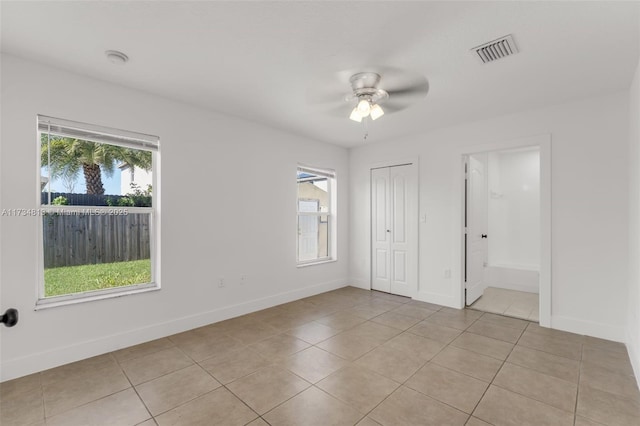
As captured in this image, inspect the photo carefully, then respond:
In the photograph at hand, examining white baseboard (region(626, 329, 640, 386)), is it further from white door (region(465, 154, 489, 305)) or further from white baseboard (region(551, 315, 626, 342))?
white door (region(465, 154, 489, 305))

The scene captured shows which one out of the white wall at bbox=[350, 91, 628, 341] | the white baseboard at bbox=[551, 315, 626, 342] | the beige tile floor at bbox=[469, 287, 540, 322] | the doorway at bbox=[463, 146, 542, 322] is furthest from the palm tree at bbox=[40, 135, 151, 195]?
the white baseboard at bbox=[551, 315, 626, 342]

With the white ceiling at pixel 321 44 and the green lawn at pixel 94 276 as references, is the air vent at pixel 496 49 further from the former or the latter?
the green lawn at pixel 94 276

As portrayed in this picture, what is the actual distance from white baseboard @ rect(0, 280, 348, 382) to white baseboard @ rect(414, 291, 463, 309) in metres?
2.09

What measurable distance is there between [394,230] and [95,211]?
13.3ft

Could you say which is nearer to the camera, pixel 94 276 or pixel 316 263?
pixel 94 276

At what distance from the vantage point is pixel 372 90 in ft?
9.05

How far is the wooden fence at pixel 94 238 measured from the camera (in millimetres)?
2668

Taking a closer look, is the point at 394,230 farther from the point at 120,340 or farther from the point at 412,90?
the point at 120,340

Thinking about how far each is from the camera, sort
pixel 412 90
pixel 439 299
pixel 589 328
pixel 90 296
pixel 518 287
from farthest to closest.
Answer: pixel 518 287 → pixel 439 299 → pixel 589 328 → pixel 412 90 → pixel 90 296

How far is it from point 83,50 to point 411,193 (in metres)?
4.21

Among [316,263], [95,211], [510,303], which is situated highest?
[95,211]

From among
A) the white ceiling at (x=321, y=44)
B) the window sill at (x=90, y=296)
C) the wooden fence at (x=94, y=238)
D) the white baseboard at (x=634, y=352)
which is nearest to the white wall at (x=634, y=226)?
the white baseboard at (x=634, y=352)

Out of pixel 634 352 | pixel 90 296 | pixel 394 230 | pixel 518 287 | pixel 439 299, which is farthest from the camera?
pixel 518 287

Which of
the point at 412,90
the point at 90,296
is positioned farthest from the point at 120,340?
the point at 412,90
